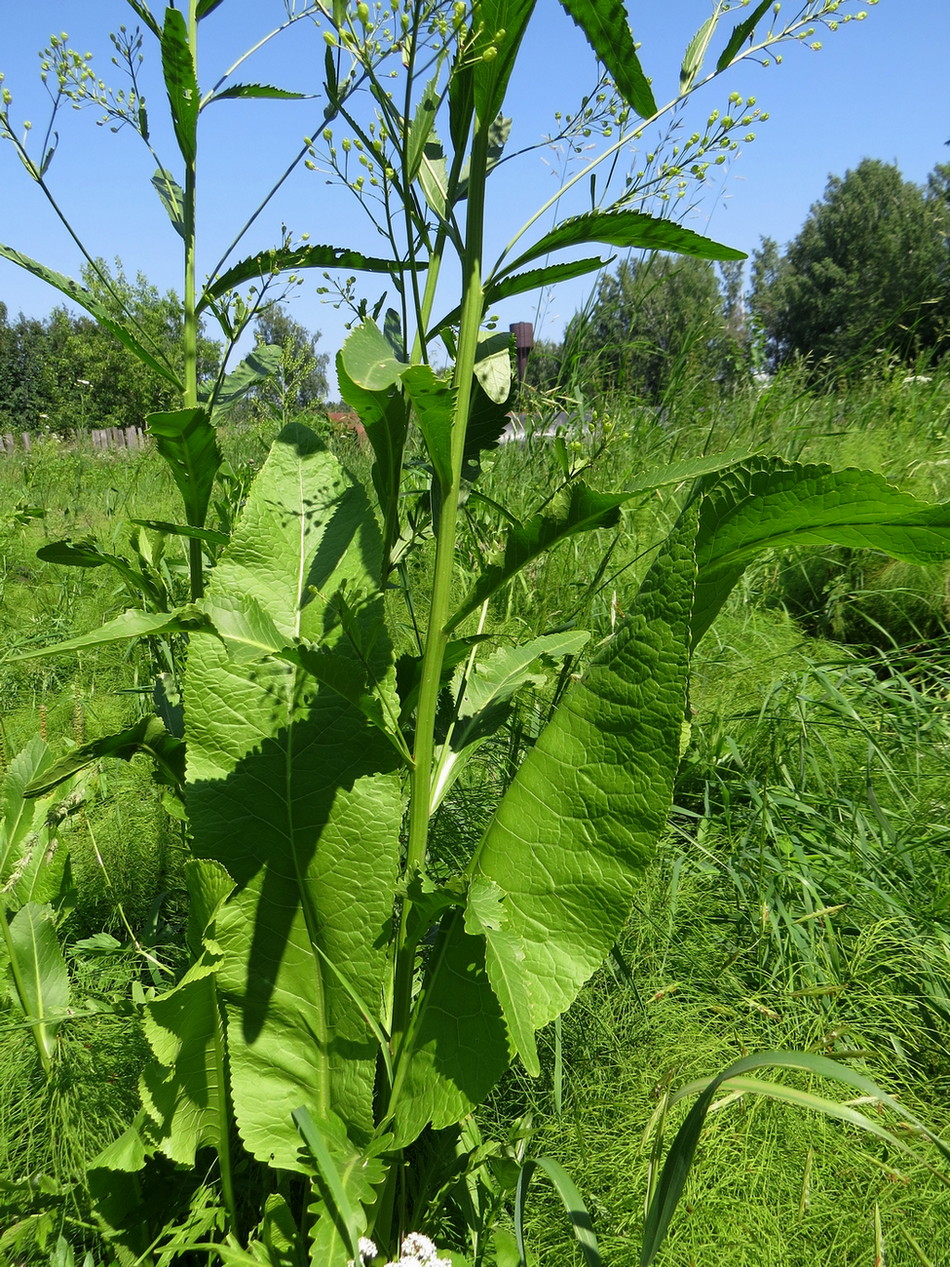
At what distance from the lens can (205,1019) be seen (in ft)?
3.58

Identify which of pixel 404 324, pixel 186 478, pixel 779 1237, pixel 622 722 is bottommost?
pixel 779 1237

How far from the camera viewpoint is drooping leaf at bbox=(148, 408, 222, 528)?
3.64 feet

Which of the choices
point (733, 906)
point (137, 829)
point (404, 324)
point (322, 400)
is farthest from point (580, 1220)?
point (322, 400)

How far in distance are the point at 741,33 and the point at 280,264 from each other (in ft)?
2.33

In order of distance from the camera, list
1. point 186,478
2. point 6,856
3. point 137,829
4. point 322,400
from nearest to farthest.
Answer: point 186,478 → point 6,856 → point 137,829 → point 322,400

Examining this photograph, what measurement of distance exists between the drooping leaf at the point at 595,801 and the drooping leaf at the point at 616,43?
0.49 meters

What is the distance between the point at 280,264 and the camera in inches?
51.2

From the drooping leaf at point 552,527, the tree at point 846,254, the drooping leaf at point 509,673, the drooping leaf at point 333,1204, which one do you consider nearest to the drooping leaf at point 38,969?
the drooping leaf at point 333,1204

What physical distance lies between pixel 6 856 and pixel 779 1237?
4.28ft

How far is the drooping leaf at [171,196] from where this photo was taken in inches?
52.1

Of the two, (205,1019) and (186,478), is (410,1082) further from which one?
(186,478)

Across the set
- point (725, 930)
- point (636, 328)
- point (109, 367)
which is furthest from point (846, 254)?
point (725, 930)

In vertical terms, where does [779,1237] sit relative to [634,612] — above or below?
below

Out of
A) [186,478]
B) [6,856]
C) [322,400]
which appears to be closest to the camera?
[186,478]
